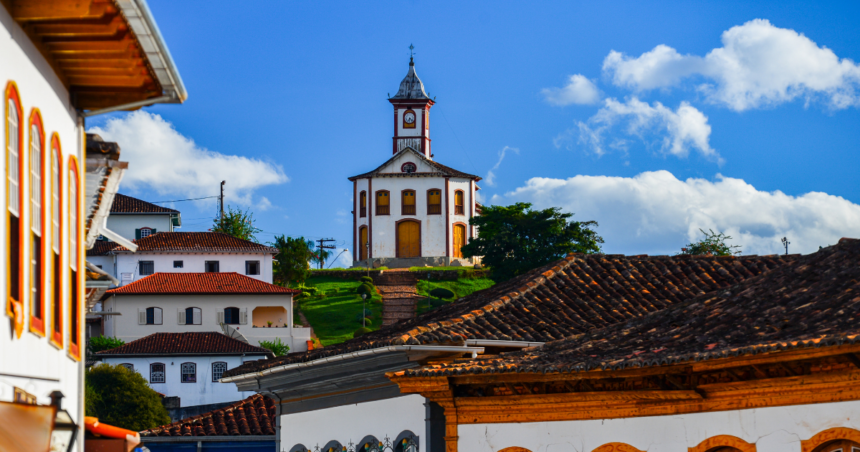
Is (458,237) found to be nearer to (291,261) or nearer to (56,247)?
(291,261)

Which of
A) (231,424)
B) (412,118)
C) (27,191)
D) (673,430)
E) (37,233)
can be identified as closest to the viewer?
(27,191)

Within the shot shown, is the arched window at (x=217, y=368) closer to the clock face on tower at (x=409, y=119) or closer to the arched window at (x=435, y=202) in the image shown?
the arched window at (x=435, y=202)

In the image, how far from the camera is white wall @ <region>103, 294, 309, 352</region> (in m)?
56.4

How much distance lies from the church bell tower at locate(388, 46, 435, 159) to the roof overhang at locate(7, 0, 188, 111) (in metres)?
66.4

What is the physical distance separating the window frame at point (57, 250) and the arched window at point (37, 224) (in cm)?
29

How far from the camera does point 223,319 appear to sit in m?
58.4

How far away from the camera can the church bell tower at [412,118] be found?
2955 inches

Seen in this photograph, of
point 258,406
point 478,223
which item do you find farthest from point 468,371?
point 478,223

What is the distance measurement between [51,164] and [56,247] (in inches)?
24.8

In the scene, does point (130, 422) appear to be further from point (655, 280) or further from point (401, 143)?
point (401, 143)

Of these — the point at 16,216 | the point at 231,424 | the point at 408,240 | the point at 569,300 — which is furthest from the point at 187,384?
the point at 16,216

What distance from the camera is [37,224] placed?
23.2 feet

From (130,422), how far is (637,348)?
33.1m

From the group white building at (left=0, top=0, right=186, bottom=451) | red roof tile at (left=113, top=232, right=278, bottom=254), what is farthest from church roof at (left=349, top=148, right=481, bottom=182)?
white building at (left=0, top=0, right=186, bottom=451)
